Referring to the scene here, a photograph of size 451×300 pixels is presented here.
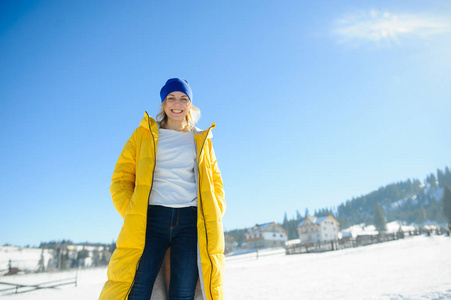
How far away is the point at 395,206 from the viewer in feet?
536

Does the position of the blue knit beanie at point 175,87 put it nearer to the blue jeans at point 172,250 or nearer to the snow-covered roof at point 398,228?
the blue jeans at point 172,250

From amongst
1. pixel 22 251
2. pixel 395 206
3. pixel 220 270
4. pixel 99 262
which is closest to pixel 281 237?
pixel 99 262

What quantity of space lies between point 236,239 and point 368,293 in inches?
3761

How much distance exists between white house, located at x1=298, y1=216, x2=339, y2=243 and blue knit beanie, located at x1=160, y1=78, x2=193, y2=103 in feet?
235

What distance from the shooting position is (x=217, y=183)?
7.91 feet

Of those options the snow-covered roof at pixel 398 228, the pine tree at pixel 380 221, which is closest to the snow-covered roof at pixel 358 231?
the pine tree at pixel 380 221

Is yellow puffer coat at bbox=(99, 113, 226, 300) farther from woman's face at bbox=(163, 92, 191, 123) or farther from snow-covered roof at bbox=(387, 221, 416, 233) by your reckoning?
snow-covered roof at bbox=(387, 221, 416, 233)

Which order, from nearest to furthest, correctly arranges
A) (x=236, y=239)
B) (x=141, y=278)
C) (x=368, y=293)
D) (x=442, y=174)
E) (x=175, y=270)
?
(x=141, y=278), (x=175, y=270), (x=368, y=293), (x=236, y=239), (x=442, y=174)

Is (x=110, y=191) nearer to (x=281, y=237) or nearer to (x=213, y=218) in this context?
(x=213, y=218)

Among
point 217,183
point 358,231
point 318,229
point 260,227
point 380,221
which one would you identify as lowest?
point 358,231

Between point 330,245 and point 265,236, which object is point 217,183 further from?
point 265,236

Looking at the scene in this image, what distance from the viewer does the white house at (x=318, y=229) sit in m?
67.3

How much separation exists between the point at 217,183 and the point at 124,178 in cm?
82

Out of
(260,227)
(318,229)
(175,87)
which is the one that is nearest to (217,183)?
(175,87)
